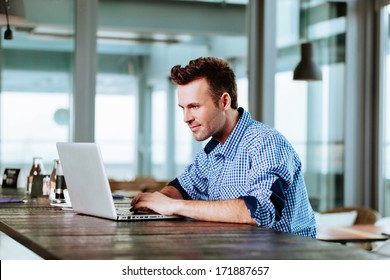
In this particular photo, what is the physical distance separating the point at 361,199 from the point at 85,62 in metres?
3.01

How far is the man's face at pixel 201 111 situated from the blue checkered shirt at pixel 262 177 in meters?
0.09

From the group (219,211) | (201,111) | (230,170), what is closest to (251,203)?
(219,211)

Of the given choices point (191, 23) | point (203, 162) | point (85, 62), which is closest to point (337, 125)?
point (191, 23)

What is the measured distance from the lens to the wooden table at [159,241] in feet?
6.11

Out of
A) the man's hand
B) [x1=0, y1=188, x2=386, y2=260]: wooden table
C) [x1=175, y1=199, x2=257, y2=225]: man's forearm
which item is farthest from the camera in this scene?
the man's hand

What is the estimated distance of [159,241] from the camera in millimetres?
2119

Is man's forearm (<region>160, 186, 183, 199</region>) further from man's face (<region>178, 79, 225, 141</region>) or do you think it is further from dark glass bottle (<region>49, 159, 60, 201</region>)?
dark glass bottle (<region>49, 159, 60, 201</region>)

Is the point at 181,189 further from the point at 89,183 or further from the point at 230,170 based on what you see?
the point at 89,183

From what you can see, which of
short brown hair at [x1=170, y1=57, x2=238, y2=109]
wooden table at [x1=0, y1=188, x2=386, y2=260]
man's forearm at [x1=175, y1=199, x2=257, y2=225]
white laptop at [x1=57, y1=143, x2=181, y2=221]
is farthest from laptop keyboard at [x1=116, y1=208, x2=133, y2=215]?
short brown hair at [x1=170, y1=57, x2=238, y2=109]

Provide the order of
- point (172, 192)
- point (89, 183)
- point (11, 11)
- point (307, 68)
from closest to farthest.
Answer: point (89, 183) < point (172, 192) < point (11, 11) < point (307, 68)

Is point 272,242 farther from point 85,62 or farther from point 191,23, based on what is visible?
point 191,23

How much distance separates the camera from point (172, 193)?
11.3ft

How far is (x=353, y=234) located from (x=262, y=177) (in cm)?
218

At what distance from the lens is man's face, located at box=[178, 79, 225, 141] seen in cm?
317
